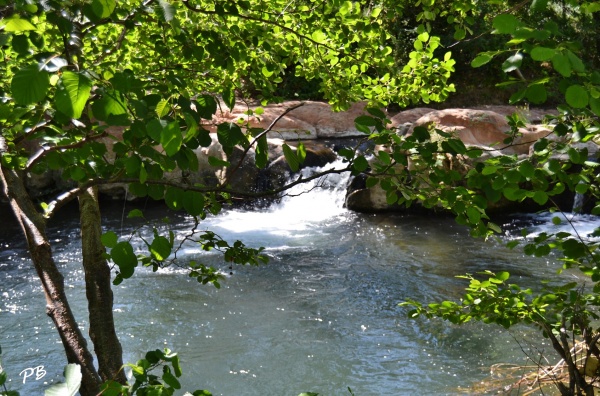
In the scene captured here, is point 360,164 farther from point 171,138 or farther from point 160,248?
point 171,138

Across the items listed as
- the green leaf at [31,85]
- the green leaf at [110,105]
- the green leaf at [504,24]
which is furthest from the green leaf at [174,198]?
the green leaf at [504,24]

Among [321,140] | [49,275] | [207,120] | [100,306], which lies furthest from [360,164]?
[321,140]

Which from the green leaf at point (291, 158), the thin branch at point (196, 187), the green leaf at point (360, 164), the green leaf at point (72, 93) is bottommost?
the thin branch at point (196, 187)

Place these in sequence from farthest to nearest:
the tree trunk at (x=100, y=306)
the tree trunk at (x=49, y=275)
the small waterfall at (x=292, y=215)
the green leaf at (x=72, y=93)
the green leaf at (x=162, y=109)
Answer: the small waterfall at (x=292, y=215), the tree trunk at (x=100, y=306), the tree trunk at (x=49, y=275), the green leaf at (x=162, y=109), the green leaf at (x=72, y=93)

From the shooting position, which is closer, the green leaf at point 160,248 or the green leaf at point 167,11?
the green leaf at point 167,11

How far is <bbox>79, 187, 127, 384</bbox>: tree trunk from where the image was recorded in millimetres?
2576

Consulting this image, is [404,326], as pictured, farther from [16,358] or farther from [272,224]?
[272,224]

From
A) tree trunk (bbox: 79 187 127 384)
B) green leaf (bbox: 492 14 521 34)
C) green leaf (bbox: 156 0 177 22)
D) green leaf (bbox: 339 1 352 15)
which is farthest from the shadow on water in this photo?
green leaf (bbox: 492 14 521 34)

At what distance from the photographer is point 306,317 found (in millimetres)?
6438

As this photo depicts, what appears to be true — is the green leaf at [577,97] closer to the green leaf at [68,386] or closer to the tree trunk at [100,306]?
the green leaf at [68,386]

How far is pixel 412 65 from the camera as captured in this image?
299 cm

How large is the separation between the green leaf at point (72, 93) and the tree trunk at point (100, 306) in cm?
161

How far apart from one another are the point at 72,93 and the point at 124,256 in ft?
1.67

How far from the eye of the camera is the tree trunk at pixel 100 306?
2.58 meters
